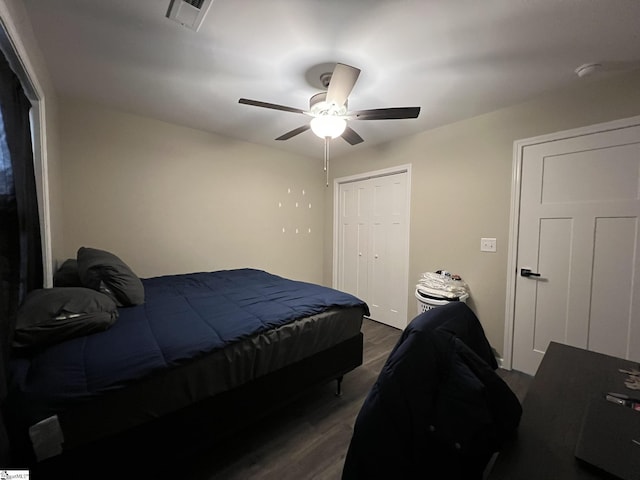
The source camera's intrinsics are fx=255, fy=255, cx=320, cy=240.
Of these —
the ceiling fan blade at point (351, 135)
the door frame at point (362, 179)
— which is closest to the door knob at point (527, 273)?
the door frame at point (362, 179)

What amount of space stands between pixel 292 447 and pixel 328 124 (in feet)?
7.07

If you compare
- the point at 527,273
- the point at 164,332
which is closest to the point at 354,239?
the point at 527,273

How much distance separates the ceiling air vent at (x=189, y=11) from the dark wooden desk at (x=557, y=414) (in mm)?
2183

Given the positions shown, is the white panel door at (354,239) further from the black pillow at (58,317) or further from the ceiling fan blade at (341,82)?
the black pillow at (58,317)

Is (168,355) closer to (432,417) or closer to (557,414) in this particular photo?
(432,417)

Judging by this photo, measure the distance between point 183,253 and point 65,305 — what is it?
6.09 feet

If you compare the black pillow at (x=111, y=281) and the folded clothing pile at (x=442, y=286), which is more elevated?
the black pillow at (x=111, y=281)

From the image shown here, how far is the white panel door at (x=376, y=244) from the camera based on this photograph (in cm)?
331

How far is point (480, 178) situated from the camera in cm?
256

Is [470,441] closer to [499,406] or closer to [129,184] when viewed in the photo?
[499,406]

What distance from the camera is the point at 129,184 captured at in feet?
8.80

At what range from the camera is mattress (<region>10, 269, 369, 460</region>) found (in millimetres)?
951

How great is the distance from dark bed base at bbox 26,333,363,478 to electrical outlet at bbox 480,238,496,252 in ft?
5.80

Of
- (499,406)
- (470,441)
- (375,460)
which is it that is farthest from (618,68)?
(375,460)
